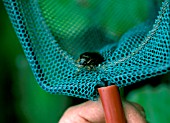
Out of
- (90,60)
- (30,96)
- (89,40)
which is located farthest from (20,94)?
(90,60)

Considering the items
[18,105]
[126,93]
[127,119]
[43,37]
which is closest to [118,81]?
[127,119]

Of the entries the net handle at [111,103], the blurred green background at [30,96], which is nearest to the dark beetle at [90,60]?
the net handle at [111,103]

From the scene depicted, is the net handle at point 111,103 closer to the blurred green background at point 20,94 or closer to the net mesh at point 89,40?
the net mesh at point 89,40

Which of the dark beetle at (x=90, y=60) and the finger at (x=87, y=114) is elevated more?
the dark beetle at (x=90, y=60)

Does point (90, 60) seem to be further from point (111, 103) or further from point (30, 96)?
point (30, 96)

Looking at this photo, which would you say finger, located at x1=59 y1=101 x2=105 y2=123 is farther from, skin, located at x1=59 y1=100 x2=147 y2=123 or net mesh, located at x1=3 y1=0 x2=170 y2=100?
net mesh, located at x1=3 y1=0 x2=170 y2=100

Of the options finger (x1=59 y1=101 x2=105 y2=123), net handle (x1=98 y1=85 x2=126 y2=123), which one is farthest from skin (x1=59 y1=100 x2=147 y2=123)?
net handle (x1=98 y1=85 x2=126 y2=123)

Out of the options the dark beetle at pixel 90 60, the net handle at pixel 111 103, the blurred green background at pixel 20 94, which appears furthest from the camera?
the blurred green background at pixel 20 94
